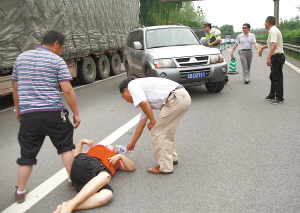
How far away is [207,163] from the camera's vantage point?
4188 millimetres

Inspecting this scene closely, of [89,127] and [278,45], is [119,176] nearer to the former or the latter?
[89,127]

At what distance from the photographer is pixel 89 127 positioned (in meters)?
6.24

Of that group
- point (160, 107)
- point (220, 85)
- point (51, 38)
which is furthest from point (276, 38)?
point (51, 38)

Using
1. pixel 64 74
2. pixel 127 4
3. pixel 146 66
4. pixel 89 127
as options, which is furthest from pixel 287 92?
pixel 127 4

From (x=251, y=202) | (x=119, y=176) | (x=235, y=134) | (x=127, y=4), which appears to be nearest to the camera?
(x=251, y=202)

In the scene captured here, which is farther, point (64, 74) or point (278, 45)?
point (278, 45)

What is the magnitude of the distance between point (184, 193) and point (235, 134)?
7.40 ft

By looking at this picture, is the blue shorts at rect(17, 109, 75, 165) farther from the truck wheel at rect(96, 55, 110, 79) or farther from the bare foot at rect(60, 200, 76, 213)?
the truck wheel at rect(96, 55, 110, 79)

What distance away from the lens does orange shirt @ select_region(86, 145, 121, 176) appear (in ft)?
12.1

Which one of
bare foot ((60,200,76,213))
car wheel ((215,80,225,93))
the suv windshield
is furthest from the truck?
bare foot ((60,200,76,213))

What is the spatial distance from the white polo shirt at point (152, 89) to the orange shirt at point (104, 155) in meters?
0.63

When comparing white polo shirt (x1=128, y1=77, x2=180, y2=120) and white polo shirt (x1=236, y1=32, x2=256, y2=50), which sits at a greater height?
white polo shirt (x1=236, y1=32, x2=256, y2=50)

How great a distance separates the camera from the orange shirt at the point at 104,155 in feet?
12.1

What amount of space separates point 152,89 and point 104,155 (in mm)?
951
